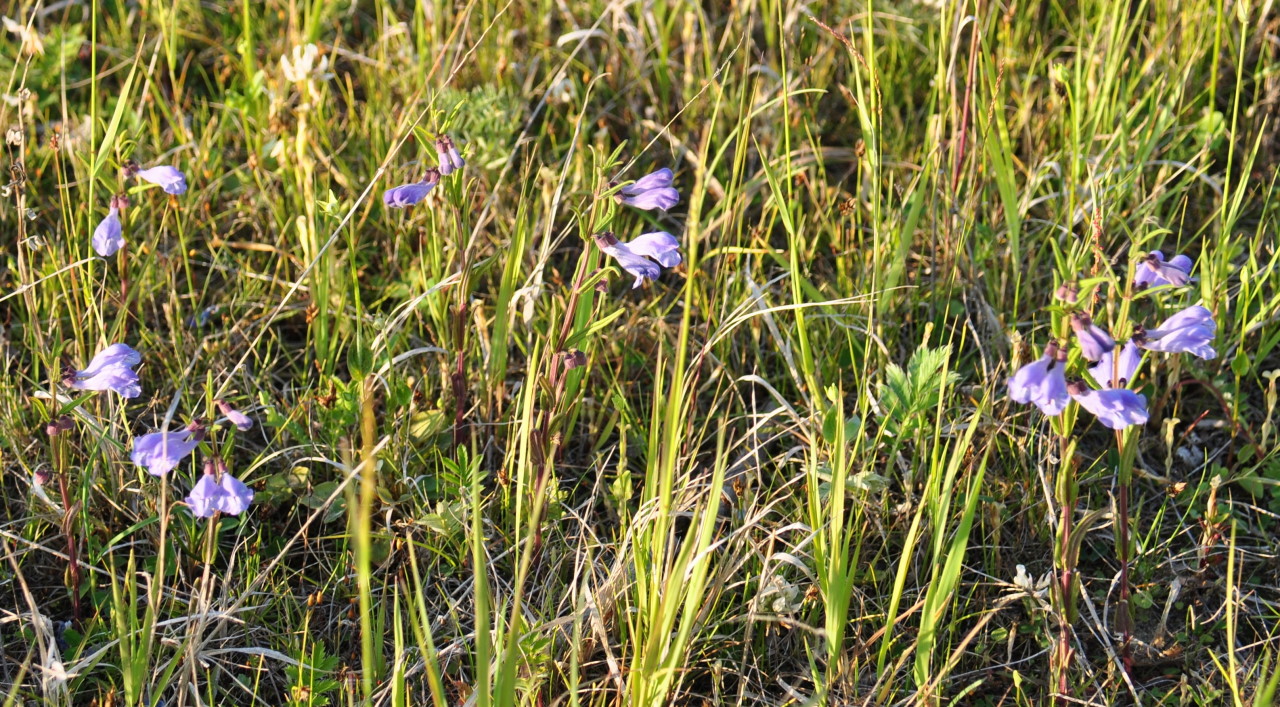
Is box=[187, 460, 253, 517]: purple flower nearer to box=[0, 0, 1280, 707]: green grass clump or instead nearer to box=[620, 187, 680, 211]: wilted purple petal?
box=[0, 0, 1280, 707]: green grass clump

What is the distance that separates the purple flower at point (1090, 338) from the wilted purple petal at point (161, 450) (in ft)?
4.49

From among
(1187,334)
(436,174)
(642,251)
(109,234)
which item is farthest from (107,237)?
(1187,334)

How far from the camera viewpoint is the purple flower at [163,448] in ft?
6.05

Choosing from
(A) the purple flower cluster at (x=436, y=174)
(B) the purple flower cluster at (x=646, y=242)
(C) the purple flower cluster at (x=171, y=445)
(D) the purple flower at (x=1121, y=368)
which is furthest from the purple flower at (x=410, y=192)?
(D) the purple flower at (x=1121, y=368)

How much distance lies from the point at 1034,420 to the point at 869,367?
1.18 feet

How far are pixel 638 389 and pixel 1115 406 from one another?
1.11 m

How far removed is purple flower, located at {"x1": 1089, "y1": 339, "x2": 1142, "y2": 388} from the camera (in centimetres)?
173

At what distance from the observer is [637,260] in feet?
6.51

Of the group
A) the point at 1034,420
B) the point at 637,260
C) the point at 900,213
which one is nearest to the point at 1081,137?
the point at 900,213

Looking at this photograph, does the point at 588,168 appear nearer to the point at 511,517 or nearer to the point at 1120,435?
the point at 511,517

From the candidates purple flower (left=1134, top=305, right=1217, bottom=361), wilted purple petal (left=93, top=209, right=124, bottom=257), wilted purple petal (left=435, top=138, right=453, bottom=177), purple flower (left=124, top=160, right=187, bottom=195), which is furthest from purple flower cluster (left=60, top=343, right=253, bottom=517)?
purple flower (left=1134, top=305, right=1217, bottom=361)

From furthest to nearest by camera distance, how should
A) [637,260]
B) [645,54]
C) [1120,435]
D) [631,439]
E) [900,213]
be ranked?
[645,54] → [900,213] → [631,439] → [637,260] → [1120,435]

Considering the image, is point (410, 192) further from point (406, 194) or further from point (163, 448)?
point (163, 448)

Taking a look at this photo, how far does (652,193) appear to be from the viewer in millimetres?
2045
